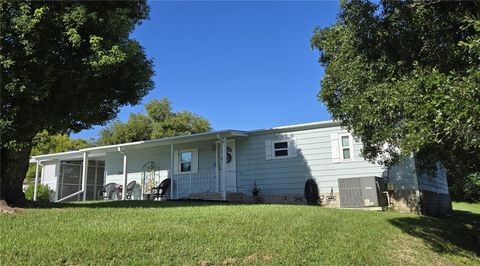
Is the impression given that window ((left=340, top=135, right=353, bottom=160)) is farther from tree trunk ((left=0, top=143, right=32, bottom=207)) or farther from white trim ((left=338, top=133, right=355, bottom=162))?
tree trunk ((left=0, top=143, right=32, bottom=207))

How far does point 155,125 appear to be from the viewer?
3306 centimetres

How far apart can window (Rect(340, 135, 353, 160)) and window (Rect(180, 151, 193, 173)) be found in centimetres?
657

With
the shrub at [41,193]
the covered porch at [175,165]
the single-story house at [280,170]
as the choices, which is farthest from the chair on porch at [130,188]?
the shrub at [41,193]

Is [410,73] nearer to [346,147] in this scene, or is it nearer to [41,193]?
[346,147]

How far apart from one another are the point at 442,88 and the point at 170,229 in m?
4.70

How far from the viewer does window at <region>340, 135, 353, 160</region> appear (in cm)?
1493

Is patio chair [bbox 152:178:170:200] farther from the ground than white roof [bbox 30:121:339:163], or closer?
closer

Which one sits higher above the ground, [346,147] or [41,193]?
[346,147]

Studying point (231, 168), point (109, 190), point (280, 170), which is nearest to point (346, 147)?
point (280, 170)

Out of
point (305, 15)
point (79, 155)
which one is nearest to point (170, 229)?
point (305, 15)

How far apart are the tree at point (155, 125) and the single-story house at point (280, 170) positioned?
1272 centimetres

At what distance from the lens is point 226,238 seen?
7.05 m

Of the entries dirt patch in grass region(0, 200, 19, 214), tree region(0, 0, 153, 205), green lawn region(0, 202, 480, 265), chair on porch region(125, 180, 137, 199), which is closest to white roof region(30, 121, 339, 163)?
chair on porch region(125, 180, 137, 199)

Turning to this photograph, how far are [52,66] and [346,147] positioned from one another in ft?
33.3
